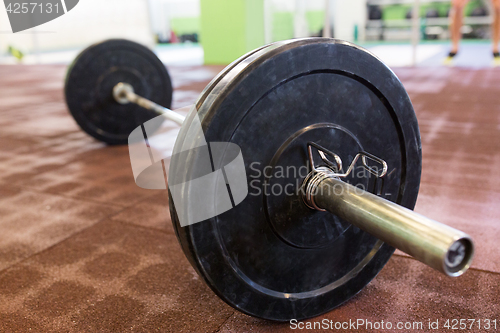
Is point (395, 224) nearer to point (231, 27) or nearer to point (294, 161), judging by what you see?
point (294, 161)

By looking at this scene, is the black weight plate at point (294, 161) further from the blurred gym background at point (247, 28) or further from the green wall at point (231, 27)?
the green wall at point (231, 27)

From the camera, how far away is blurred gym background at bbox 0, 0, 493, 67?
20.0 ft

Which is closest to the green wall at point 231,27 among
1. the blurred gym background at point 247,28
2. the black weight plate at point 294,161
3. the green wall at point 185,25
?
the blurred gym background at point 247,28

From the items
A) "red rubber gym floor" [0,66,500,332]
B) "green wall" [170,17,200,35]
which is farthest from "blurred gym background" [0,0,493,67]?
"red rubber gym floor" [0,66,500,332]

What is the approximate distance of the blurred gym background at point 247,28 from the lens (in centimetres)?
609

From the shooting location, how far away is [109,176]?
2000mm

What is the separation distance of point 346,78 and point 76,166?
178 cm

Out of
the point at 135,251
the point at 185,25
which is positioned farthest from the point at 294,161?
the point at 185,25

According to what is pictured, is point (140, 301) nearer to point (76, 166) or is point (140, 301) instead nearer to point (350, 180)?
point (350, 180)

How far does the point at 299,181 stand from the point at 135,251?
0.71 m

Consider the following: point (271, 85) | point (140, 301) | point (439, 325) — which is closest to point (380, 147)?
point (271, 85)

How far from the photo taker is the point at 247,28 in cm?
595

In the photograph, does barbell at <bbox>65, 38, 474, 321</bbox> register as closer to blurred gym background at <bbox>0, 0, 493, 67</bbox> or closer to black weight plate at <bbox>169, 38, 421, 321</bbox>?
black weight plate at <bbox>169, 38, 421, 321</bbox>

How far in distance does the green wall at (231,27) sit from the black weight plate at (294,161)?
17.6ft
